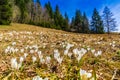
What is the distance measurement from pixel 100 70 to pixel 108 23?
2652 inches

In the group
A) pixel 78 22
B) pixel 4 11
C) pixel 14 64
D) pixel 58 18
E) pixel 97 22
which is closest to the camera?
pixel 14 64

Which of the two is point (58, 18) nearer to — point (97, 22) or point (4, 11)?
point (97, 22)

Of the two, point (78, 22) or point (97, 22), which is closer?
point (97, 22)

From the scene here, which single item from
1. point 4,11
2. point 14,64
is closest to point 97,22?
point 4,11

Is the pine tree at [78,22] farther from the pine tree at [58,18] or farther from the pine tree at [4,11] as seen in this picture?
the pine tree at [4,11]

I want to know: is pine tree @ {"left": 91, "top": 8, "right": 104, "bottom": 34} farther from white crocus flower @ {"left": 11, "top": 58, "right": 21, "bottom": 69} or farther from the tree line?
white crocus flower @ {"left": 11, "top": 58, "right": 21, "bottom": 69}

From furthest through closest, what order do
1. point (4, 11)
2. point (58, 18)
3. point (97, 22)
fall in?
point (58, 18) → point (97, 22) → point (4, 11)

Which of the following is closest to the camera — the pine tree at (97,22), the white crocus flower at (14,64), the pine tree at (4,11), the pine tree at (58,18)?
the white crocus flower at (14,64)

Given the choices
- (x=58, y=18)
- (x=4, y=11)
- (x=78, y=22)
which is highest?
(x=58, y=18)

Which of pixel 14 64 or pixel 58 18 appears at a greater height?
pixel 58 18

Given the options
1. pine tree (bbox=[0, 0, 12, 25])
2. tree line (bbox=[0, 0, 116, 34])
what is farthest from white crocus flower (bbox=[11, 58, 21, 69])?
tree line (bbox=[0, 0, 116, 34])

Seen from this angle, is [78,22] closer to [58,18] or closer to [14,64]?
[58,18]

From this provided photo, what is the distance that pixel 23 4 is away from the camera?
267 ft

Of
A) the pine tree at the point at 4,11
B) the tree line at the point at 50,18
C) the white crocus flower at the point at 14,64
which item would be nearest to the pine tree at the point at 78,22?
the tree line at the point at 50,18
